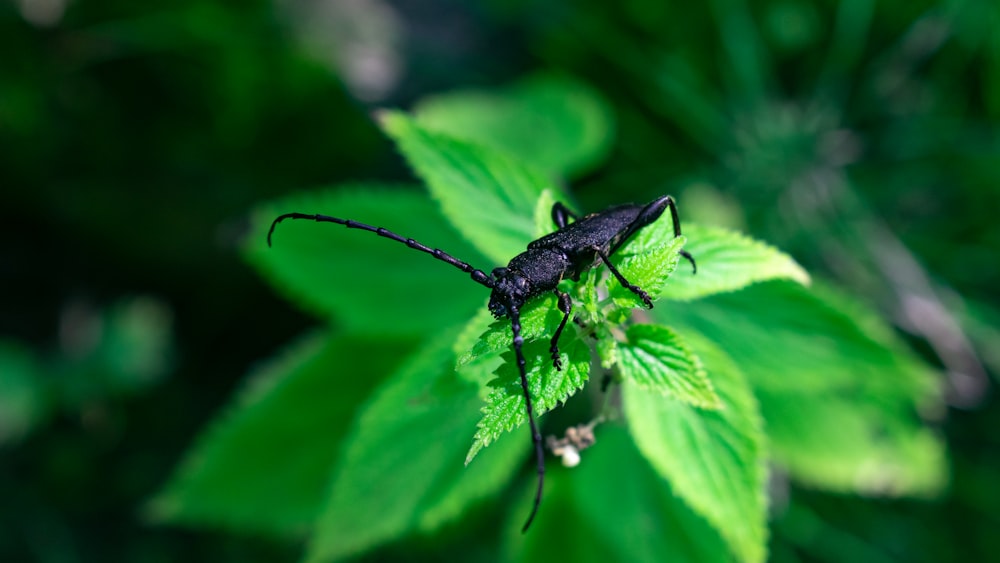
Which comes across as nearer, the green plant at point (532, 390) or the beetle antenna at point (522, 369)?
the beetle antenna at point (522, 369)

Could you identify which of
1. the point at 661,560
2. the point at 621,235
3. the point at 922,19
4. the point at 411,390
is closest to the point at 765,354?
the point at 621,235

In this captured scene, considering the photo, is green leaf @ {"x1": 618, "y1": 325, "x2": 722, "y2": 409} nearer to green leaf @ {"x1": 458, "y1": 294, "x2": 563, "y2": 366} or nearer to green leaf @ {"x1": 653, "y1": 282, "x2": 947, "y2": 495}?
green leaf @ {"x1": 458, "y1": 294, "x2": 563, "y2": 366}

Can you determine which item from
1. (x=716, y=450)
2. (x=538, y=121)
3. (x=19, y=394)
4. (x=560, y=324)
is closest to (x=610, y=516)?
(x=716, y=450)

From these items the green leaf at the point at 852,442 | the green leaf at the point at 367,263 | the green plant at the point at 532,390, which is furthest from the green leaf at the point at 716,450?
the green leaf at the point at 852,442

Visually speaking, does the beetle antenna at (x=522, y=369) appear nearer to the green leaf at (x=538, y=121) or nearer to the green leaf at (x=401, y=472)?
the green leaf at (x=401, y=472)

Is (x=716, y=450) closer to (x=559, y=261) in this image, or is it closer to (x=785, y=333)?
(x=785, y=333)

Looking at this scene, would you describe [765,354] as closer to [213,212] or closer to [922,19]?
[213,212]
